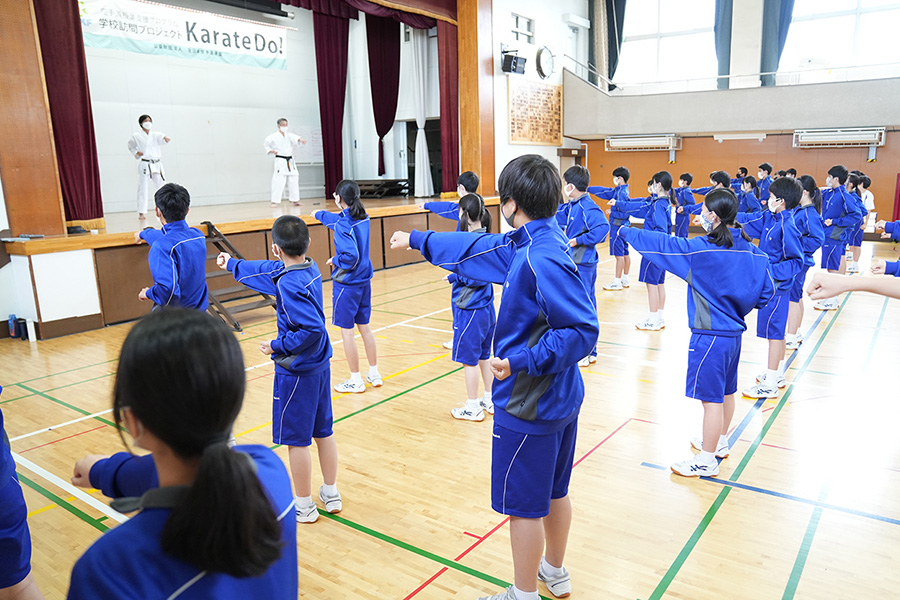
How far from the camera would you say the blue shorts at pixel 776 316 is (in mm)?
4328

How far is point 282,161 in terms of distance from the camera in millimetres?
10688

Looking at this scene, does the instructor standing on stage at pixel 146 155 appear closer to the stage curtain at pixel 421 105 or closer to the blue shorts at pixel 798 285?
the stage curtain at pixel 421 105

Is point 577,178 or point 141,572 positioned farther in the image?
point 577,178

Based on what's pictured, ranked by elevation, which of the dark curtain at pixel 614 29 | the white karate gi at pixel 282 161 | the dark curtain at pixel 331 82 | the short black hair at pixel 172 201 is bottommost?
the short black hair at pixel 172 201

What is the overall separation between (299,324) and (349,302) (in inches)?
76.5

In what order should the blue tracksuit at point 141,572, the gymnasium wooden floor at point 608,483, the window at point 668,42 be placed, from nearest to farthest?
the blue tracksuit at point 141,572, the gymnasium wooden floor at point 608,483, the window at point 668,42

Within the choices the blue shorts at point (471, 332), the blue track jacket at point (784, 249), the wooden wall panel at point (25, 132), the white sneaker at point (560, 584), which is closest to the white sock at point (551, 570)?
the white sneaker at point (560, 584)

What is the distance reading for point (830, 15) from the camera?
12883 mm

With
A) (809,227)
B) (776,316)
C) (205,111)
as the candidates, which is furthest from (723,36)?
(776,316)

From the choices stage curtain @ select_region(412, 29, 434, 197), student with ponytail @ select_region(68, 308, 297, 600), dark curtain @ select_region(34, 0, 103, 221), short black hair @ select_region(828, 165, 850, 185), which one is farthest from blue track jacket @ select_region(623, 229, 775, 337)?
stage curtain @ select_region(412, 29, 434, 197)

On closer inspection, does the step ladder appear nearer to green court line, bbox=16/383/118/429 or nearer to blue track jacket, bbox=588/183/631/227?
green court line, bbox=16/383/118/429

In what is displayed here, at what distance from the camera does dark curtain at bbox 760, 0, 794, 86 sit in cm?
1289

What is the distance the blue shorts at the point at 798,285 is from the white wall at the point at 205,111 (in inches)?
408

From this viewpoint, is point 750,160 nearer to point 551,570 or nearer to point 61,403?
point 551,570
